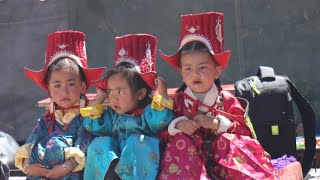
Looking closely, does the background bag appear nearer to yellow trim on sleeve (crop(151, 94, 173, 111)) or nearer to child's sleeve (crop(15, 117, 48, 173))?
yellow trim on sleeve (crop(151, 94, 173, 111))

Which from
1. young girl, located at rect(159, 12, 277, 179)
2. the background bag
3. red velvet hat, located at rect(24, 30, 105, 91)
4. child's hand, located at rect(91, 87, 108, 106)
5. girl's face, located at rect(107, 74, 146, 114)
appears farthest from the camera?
the background bag

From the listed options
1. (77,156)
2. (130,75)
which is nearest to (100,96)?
(130,75)

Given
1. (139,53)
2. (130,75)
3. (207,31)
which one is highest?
(207,31)

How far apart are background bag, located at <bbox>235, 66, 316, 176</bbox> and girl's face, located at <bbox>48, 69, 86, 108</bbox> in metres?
0.93

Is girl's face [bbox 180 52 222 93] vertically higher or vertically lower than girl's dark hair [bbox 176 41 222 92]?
lower

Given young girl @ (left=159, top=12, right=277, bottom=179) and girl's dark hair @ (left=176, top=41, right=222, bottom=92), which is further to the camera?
girl's dark hair @ (left=176, top=41, right=222, bottom=92)

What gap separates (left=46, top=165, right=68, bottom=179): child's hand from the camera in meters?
2.73

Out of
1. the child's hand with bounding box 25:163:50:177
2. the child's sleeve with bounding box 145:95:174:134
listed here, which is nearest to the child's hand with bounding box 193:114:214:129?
the child's sleeve with bounding box 145:95:174:134

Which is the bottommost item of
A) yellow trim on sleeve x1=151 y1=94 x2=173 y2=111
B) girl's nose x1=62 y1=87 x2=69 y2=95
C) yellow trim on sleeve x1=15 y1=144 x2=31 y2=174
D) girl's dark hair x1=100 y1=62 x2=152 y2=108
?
yellow trim on sleeve x1=15 y1=144 x2=31 y2=174

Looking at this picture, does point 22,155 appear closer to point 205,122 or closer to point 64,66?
point 64,66

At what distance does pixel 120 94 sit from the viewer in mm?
2746

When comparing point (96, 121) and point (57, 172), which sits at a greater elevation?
point (96, 121)

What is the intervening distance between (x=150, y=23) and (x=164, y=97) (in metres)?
3.97

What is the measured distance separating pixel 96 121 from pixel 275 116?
3.50ft
